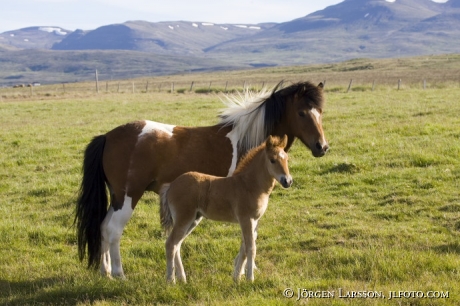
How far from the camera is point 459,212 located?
918cm

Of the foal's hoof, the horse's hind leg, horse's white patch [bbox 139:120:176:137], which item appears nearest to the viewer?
the foal's hoof

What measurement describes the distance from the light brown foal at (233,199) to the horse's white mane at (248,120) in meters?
1.09

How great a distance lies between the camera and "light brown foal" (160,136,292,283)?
641 centimetres

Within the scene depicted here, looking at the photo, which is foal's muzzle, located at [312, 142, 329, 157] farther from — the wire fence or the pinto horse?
the wire fence

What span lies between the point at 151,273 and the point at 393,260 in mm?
3107

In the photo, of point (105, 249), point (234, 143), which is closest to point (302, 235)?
point (234, 143)

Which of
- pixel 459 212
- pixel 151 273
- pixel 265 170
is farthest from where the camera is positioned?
pixel 459 212

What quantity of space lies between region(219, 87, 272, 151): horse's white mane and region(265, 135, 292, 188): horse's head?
1461 millimetres

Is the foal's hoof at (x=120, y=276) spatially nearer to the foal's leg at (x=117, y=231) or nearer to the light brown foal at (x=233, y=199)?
the foal's leg at (x=117, y=231)

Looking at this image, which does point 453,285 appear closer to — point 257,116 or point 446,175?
point 257,116

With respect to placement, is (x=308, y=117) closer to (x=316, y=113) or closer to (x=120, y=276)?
(x=316, y=113)

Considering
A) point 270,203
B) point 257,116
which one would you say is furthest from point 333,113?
point 257,116

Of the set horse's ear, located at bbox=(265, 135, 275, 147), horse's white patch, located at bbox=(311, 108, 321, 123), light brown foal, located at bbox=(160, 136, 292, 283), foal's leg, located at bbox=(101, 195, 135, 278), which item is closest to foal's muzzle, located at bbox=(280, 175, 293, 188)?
light brown foal, located at bbox=(160, 136, 292, 283)

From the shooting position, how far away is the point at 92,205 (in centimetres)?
761
